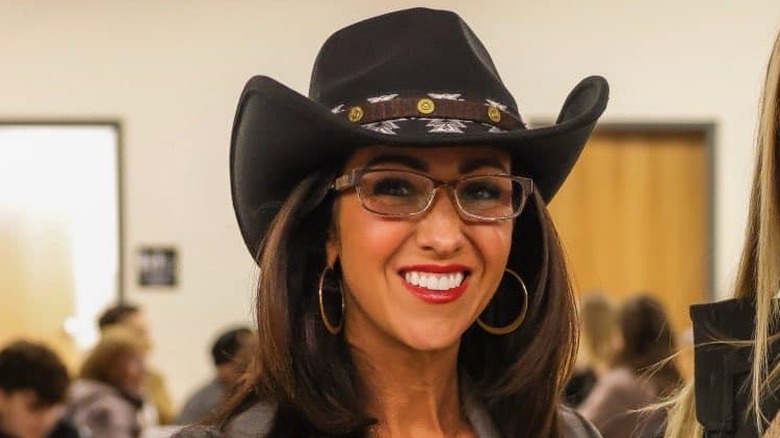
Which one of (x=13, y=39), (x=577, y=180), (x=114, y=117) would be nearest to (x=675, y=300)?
(x=577, y=180)

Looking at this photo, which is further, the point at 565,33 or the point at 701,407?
the point at 565,33

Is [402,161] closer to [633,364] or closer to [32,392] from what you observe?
[32,392]

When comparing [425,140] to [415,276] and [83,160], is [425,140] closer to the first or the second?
[415,276]

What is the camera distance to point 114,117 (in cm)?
761

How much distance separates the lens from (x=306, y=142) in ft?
5.91

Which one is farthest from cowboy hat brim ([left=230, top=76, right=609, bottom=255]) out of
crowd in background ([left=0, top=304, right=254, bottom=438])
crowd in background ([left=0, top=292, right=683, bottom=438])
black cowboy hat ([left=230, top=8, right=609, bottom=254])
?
crowd in background ([left=0, top=292, right=683, bottom=438])

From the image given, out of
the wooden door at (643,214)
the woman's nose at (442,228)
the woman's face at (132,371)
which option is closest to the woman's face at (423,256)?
the woman's nose at (442,228)

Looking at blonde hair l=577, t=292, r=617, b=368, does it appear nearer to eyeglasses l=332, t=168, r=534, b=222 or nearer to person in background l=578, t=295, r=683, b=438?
person in background l=578, t=295, r=683, b=438

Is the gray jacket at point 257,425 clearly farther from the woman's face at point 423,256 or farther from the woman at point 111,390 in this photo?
the woman at point 111,390

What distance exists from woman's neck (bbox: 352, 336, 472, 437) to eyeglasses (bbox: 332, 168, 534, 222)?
0.59ft

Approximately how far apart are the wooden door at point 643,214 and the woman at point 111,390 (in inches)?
111

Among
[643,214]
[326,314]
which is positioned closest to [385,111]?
[326,314]

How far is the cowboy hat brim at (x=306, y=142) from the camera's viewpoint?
1.76 meters

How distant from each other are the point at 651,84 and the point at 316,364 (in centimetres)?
605
